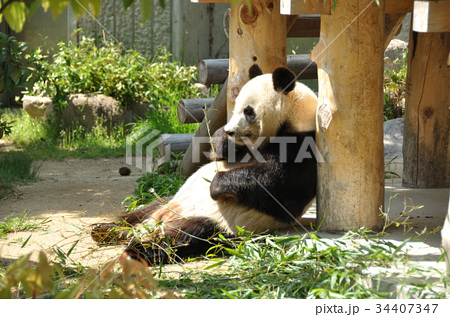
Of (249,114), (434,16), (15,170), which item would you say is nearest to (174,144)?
(15,170)

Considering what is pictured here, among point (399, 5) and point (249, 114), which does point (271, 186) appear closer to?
point (249, 114)

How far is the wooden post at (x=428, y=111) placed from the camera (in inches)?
186

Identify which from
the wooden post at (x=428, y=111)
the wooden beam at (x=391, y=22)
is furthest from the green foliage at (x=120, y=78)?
the wooden post at (x=428, y=111)

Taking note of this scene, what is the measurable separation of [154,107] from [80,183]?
2310 mm

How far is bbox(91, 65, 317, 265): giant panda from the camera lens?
362 centimetres

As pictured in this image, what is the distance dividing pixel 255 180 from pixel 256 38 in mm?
1340

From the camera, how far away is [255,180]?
3.59 m

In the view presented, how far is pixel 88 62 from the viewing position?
8891 millimetres

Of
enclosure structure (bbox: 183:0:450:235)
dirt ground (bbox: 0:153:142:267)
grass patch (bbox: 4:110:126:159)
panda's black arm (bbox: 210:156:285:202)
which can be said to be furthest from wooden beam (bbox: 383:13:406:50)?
grass patch (bbox: 4:110:126:159)

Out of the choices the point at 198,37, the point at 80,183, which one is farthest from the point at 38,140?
the point at 198,37

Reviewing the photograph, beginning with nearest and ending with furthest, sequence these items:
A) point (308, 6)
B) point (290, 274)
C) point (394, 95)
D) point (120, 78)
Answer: point (290, 274)
point (308, 6)
point (394, 95)
point (120, 78)

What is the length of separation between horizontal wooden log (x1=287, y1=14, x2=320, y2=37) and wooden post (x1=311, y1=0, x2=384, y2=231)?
209 cm

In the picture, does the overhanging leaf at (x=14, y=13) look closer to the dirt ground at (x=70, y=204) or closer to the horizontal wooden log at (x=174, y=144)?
the dirt ground at (x=70, y=204)

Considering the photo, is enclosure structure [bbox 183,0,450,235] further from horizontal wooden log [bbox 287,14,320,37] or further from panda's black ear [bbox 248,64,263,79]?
horizontal wooden log [bbox 287,14,320,37]
